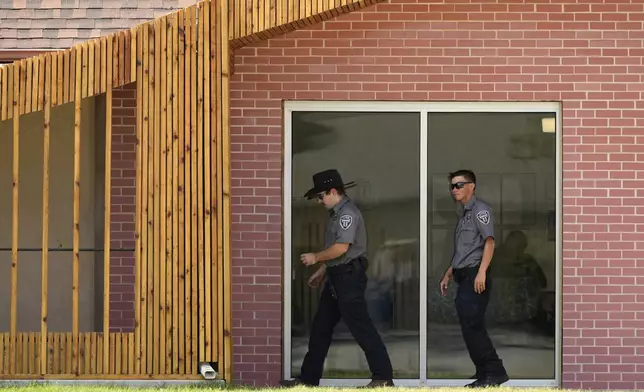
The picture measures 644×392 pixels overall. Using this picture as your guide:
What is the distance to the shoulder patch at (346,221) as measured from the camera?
1026cm

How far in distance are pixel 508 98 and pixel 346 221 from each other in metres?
1.79

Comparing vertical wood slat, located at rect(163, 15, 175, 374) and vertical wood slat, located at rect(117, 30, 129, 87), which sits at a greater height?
vertical wood slat, located at rect(117, 30, 129, 87)

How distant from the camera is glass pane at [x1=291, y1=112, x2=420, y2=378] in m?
11.0

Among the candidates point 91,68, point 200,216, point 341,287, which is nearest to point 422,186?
point 341,287

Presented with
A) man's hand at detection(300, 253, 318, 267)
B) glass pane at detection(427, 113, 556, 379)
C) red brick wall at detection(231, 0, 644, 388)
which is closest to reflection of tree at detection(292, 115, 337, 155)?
red brick wall at detection(231, 0, 644, 388)

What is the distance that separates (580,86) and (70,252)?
455 centimetres

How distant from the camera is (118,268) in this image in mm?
10898

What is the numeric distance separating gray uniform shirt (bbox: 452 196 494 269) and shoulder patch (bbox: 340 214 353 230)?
0.89 meters

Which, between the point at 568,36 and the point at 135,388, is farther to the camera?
the point at 568,36

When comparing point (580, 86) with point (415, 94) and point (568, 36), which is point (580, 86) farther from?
point (415, 94)

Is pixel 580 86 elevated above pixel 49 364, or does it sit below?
above

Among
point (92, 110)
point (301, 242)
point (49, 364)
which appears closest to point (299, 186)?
point (301, 242)

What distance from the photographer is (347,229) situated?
10.2 m

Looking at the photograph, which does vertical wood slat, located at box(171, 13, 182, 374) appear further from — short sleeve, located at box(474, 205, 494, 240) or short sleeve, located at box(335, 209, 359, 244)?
short sleeve, located at box(474, 205, 494, 240)
